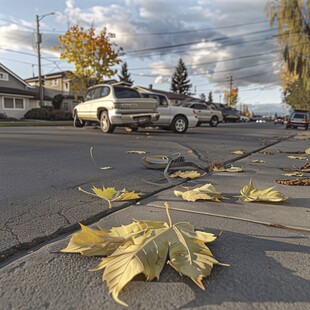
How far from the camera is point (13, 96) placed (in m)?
33.8

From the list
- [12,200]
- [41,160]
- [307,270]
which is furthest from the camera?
[41,160]

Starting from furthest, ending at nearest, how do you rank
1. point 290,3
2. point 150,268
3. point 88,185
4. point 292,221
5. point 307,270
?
1. point 290,3
2. point 88,185
3. point 292,221
4. point 307,270
5. point 150,268

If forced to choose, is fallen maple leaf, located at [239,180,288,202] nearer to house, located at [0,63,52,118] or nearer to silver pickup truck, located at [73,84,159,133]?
silver pickup truck, located at [73,84,159,133]

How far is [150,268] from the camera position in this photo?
151 centimetres

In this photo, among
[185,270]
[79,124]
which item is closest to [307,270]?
[185,270]

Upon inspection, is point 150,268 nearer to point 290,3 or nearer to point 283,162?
point 283,162

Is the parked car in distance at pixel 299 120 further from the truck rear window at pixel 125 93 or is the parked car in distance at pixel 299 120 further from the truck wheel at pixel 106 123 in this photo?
the truck wheel at pixel 106 123

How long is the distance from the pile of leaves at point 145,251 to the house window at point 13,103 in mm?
35764

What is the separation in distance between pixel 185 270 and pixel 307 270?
2.37ft

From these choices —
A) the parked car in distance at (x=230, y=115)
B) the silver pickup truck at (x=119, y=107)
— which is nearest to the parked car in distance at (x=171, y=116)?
the silver pickup truck at (x=119, y=107)

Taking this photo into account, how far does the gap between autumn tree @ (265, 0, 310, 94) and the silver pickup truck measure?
53.2 ft

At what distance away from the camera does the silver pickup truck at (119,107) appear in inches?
440

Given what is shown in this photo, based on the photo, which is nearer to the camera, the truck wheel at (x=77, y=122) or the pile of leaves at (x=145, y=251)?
the pile of leaves at (x=145, y=251)

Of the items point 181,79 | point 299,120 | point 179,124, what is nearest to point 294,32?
point 299,120
